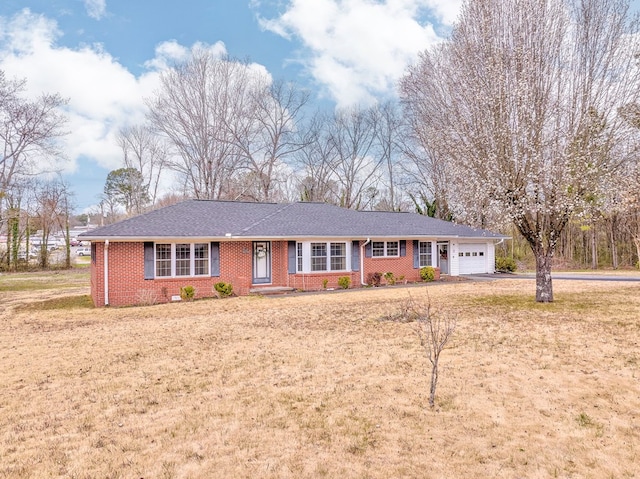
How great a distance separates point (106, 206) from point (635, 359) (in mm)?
47698

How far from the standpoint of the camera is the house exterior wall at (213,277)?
14281 millimetres

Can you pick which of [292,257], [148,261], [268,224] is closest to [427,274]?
[292,257]

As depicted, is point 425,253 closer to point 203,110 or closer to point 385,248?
point 385,248

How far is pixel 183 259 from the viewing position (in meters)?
15.5

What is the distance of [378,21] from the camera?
→ 1877cm

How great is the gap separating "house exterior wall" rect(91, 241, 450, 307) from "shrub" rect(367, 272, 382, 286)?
0.56 ft

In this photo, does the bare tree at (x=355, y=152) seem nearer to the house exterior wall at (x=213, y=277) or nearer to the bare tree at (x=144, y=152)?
the bare tree at (x=144, y=152)

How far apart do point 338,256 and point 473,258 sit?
975 cm

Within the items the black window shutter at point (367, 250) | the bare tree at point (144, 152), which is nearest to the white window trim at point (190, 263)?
the black window shutter at point (367, 250)

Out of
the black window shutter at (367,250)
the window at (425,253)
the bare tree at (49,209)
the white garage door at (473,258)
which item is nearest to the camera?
the black window shutter at (367,250)

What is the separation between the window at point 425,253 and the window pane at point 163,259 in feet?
40.2

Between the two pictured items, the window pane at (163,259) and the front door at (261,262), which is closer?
the window pane at (163,259)

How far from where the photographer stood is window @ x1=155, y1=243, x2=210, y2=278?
15.1 meters

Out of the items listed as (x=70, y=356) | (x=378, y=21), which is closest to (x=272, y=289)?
(x=70, y=356)
